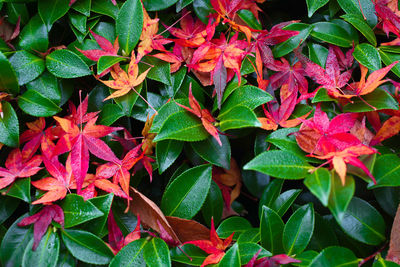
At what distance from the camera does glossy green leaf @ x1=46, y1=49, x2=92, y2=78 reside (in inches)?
31.9

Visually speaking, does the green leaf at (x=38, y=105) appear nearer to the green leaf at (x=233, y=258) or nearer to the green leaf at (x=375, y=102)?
the green leaf at (x=233, y=258)

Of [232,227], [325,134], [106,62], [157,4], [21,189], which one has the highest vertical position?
[157,4]

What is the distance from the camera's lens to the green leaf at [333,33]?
0.83 m

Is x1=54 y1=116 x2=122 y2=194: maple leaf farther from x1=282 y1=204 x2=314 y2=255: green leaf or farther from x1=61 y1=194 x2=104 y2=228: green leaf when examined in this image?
x1=282 y1=204 x2=314 y2=255: green leaf

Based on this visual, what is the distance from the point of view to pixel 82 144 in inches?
29.7

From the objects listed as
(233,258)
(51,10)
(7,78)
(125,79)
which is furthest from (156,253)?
(51,10)

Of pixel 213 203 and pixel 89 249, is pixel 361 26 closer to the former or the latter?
pixel 213 203

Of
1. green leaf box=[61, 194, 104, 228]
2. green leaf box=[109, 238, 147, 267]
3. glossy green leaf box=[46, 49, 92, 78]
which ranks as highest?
glossy green leaf box=[46, 49, 92, 78]

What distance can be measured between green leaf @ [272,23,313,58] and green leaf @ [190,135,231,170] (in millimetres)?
244

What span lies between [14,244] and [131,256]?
243 millimetres

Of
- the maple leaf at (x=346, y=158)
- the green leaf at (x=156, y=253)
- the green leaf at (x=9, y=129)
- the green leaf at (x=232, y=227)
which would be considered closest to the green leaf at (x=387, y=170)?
the maple leaf at (x=346, y=158)

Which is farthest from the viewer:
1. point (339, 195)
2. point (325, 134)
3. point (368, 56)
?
point (368, 56)

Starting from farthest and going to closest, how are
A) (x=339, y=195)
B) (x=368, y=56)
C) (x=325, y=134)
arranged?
(x=368, y=56) → (x=325, y=134) → (x=339, y=195)

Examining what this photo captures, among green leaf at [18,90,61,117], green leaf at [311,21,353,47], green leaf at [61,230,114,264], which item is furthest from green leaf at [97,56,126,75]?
green leaf at [311,21,353,47]
